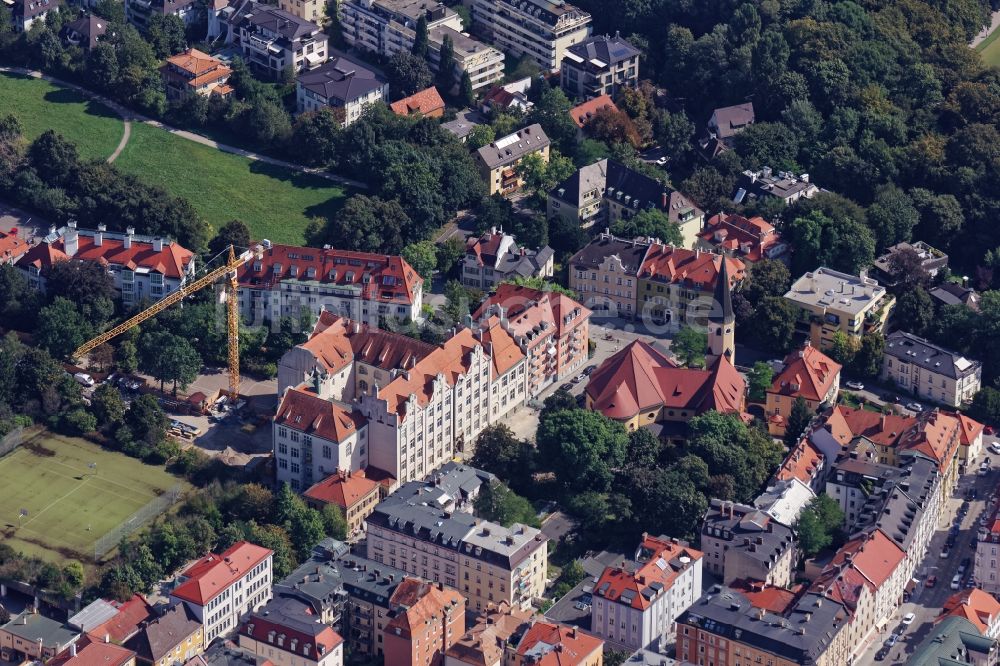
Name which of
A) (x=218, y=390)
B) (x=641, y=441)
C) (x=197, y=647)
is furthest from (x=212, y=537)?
(x=641, y=441)

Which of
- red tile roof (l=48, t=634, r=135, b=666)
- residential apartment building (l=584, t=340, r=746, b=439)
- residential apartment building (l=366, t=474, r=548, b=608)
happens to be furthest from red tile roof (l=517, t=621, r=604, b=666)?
residential apartment building (l=584, t=340, r=746, b=439)

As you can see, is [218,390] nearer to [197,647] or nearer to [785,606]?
[197,647]

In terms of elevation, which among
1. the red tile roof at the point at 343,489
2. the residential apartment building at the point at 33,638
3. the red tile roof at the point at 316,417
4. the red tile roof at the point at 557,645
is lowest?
the residential apartment building at the point at 33,638

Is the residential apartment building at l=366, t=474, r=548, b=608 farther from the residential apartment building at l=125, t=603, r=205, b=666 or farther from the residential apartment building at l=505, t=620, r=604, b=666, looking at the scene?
the residential apartment building at l=125, t=603, r=205, b=666

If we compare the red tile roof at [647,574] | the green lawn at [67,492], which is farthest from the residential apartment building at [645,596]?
the green lawn at [67,492]

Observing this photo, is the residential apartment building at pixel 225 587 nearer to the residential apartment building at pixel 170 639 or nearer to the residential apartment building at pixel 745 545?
A: the residential apartment building at pixel 170 639

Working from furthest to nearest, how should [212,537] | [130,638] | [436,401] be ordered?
[436,401], [212,537], [130,638]
